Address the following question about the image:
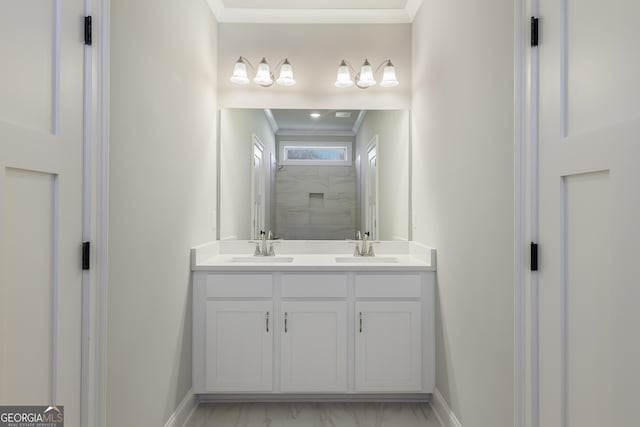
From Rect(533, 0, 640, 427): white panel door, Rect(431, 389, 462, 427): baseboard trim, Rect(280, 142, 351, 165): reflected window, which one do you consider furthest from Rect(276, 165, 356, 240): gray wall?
Rect(533, 0, 640, 427): white panel door

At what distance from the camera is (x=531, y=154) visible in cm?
139

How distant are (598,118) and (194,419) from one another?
2481mm

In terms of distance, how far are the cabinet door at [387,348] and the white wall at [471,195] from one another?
0.16m

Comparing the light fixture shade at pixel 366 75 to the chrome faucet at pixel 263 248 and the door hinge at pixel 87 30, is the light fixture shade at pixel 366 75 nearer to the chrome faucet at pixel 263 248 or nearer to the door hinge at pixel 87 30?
the chrome faucet at pixel 263 248

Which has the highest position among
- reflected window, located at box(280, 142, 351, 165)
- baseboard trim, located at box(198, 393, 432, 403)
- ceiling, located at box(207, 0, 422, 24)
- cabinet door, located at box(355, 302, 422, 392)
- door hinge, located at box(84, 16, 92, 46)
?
ceiling, located at box(207, 0, 422, 24)

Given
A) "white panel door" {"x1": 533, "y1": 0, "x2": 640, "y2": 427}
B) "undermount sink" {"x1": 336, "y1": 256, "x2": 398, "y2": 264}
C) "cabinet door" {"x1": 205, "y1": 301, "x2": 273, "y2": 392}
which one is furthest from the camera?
"undermount sink" {"x1": 336, "y1": 256, "x2": 398, "y2": 264}

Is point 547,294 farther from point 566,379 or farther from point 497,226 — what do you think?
point 497,226

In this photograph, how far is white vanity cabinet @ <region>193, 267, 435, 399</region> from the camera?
8.32 ft

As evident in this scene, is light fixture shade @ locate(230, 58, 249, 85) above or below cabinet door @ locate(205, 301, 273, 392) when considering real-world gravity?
above

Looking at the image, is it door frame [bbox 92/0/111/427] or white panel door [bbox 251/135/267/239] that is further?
white panel door [bbox 251/135/267/239]

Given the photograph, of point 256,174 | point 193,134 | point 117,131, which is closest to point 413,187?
point 256,174

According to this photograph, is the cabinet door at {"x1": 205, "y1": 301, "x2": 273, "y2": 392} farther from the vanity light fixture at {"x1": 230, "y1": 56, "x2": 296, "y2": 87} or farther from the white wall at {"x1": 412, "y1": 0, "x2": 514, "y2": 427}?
the vanity light fixture at {"x1": 230, "y1": 56, "x2": 296, "y2": 87}

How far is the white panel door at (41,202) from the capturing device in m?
1.04

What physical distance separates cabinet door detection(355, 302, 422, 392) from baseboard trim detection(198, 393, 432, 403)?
0.11 meters
